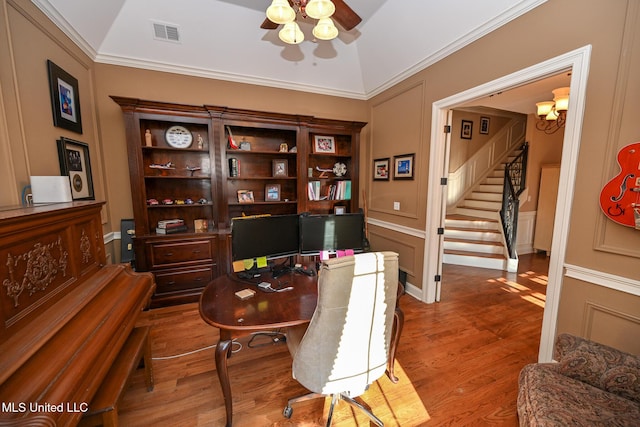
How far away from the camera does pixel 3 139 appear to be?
1.57 m

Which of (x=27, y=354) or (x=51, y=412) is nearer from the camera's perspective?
(x=51, y=412)

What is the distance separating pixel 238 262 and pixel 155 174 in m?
2.01

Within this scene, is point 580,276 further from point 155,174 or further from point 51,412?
point 155,174

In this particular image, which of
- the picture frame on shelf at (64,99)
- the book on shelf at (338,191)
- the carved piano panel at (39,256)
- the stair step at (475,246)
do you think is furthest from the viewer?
the stair step at (475,246)

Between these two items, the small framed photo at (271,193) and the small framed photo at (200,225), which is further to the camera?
the small framed photo at (271,193)

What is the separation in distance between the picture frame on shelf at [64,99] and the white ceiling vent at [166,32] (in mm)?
926

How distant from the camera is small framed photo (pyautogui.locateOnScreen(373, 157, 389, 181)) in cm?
358

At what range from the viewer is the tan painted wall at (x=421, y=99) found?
4.88 feet

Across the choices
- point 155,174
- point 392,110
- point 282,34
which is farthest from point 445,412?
point 155,174

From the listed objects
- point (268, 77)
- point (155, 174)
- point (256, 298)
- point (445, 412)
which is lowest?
point (445, 412)

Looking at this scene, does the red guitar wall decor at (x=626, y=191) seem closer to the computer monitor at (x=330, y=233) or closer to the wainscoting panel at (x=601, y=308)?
the wainscoting panel at (x=601, y=308)

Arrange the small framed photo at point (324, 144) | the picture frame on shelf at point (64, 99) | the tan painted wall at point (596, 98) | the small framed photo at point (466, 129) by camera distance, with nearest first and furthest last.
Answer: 1. the tan painted wall at point (596, 98)
2. the picture frame on shelf at point (64, 99)
3. the small framed photo at point (324, 144)
4. the small framed photo at point (466, 129)

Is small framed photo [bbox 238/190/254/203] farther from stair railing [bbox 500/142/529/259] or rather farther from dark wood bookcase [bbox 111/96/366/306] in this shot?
stair railing [bbox 500/142/529/259]

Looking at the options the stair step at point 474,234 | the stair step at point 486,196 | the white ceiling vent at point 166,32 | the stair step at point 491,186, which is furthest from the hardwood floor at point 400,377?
the stair step at point 491,186
